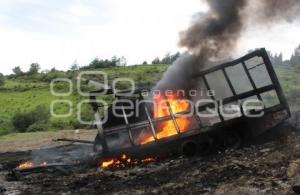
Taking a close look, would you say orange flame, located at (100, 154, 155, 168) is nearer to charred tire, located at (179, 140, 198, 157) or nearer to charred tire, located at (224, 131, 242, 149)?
charred tire, located at (179, 140, 198, 157)

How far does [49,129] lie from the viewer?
37562mm

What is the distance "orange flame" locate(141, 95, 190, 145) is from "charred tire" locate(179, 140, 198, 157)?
474 millimetres

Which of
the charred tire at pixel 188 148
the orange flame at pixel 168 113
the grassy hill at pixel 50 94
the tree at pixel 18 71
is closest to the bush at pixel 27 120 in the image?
the grassy hill at pixel 50 94

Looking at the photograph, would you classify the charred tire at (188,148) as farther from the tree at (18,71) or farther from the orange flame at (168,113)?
the tree at (18,71)

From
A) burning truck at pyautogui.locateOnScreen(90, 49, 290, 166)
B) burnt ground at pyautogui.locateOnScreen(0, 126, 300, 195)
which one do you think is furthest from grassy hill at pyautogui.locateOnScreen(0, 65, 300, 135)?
burnt ground at pyautogui.locateOnScreen(0, 126, 300, 195)

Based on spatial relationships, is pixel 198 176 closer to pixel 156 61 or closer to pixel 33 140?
pixel 33 140

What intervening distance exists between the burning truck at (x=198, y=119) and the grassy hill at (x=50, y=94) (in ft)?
78.4

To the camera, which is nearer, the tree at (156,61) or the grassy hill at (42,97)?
the grassy hill at (42,97)

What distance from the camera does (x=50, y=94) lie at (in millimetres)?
55062

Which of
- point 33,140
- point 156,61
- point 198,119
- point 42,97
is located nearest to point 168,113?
point 198,119

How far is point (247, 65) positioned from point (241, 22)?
9.37 feet

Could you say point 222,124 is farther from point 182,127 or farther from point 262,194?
point 262,194

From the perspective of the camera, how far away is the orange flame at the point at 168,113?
1438 cm

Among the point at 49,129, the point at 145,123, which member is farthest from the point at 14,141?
the point at 145,123
